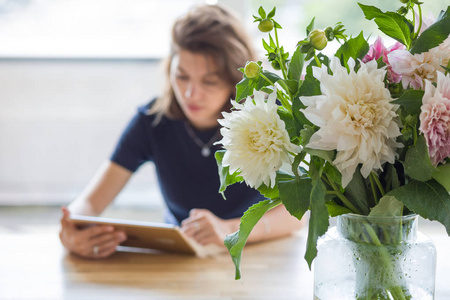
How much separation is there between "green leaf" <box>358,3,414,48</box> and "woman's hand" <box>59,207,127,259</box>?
923mm

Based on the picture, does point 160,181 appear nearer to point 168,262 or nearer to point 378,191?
point 168,262

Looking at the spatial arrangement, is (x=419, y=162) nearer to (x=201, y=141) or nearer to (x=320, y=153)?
(x=320, y=153)

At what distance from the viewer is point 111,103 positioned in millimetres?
3449

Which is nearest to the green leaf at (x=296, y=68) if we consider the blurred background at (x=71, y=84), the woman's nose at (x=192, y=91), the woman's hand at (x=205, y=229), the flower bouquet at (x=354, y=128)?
the flower bouquet at (x=354, y=128)

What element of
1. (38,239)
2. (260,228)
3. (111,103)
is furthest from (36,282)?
(111,103)

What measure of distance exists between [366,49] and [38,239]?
1.14m

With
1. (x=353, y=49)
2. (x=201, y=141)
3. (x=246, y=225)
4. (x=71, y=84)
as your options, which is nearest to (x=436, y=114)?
(x=353, y=49)

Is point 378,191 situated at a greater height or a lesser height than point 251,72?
lesser

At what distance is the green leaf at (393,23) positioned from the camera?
0.69 metres

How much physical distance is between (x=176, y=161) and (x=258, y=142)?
1.33m

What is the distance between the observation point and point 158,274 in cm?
130

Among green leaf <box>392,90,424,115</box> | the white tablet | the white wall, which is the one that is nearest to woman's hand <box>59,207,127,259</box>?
the white tablet

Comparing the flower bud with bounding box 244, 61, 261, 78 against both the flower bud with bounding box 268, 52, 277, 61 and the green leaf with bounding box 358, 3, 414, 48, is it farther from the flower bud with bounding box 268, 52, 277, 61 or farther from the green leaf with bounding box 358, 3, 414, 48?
the green leaf with bounding box 358, 3, 414, 48

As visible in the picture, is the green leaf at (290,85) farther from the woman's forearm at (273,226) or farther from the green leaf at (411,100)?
the woman's forearm at (273,226)
